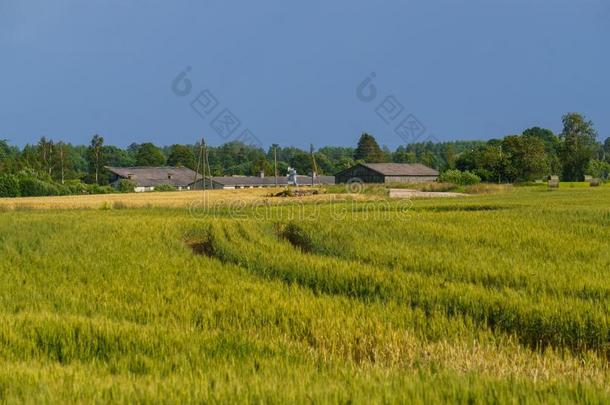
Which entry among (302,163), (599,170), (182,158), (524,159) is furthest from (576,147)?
(182,158)

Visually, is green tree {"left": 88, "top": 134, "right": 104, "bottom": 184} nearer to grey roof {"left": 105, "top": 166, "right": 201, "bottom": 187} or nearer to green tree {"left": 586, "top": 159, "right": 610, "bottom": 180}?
grey roof {"left": 105, "top": 166, "right": 201, "bottom": 187}

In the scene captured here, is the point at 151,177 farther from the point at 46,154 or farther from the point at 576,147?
the point at 576,147

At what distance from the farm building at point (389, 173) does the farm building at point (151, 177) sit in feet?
78.3

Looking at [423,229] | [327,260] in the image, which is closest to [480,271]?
[327,260]

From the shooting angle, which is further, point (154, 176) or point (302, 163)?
point (302, 163)

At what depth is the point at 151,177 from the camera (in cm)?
9188

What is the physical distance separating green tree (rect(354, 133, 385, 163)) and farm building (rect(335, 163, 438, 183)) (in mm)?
42807

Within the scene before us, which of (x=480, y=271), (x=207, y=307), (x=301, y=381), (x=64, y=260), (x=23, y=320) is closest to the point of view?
(x=301, y=381)

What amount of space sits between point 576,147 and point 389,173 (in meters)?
31.3

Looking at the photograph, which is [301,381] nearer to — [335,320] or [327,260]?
[335,320]

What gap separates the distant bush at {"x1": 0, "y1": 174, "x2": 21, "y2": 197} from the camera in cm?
6500

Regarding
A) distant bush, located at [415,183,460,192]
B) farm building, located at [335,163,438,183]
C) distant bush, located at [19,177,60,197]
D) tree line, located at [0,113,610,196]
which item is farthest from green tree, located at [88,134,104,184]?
distant bush, located at [415,183,460,192]

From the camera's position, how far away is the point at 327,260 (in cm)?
1173

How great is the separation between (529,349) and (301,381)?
10.3 ft
